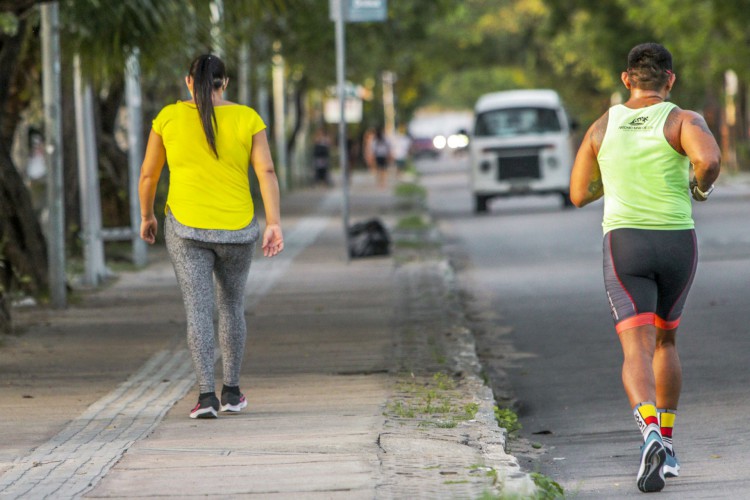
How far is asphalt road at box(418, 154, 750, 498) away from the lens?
7.35 m

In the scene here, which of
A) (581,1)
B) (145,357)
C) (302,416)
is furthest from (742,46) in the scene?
(302,416)

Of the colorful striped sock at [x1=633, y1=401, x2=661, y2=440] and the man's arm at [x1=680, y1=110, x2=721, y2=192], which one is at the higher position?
the man's arm at [x1=680, y1=110, x2=721, y2=192]

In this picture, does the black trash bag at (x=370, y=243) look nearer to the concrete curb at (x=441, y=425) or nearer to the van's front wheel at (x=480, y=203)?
the concrete curb at (x=441, y=425)

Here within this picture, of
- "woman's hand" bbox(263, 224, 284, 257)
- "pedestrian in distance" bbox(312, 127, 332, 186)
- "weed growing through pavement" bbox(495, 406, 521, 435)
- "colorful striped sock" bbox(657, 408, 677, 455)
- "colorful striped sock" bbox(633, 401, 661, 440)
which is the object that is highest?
"woman's hand" bbox(263, 224, 284, 257)

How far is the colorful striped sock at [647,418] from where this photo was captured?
6.69m

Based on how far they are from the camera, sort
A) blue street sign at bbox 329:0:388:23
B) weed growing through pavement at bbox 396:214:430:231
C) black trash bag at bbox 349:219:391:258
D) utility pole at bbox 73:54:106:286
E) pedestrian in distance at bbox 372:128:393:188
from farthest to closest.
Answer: pedestrian in distance at bbox 372:128:393:188 → weed growing through pavement at bbox 396:214:430:231 → black trash bag at bbox 349:219:391:258 → blue street sign at bbox 329:0:388:23 → utility pole at bbox 73:54:106:286

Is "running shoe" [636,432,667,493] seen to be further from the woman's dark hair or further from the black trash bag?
the black trash bag

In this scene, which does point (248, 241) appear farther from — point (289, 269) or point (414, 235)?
point (414, 235)

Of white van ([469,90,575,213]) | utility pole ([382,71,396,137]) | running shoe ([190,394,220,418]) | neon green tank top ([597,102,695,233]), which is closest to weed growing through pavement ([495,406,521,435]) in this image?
running shoe ([190,394,220,418])

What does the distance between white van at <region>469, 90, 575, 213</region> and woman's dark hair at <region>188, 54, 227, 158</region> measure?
2239cm

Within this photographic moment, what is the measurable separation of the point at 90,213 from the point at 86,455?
9.84 metres

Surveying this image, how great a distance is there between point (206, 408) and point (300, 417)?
460 mm

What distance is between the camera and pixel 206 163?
26.5 ft

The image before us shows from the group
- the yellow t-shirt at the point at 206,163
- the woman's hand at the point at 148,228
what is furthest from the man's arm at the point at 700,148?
the woman's hand at the point at 148,228
